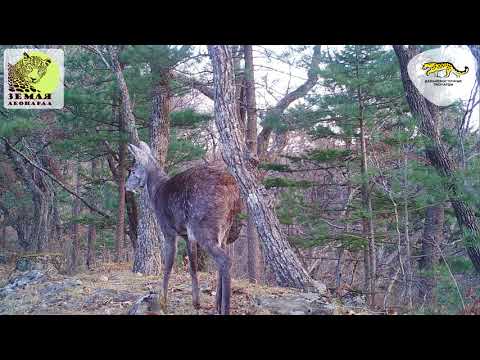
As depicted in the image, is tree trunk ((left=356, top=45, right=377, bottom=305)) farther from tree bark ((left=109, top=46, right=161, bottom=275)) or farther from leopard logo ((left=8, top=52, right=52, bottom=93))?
leopard logo ((left=8, top=52, right=52, bottom=93))

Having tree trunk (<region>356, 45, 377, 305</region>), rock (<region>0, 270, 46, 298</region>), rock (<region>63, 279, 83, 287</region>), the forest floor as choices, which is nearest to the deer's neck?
the forest floor

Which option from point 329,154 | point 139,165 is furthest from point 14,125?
point 329,154

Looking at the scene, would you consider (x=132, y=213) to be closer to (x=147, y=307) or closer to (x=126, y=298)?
(x=126, y=298)

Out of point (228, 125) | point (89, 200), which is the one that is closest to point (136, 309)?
point (228, 125)

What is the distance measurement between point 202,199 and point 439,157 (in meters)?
3.53

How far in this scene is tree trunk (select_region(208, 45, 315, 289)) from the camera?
5551 mm

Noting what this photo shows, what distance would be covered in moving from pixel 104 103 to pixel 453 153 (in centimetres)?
536

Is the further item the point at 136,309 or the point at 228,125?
the point at 228,125

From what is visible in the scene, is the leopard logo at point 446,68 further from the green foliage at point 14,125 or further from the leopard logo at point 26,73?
the green foliage at point 14,125

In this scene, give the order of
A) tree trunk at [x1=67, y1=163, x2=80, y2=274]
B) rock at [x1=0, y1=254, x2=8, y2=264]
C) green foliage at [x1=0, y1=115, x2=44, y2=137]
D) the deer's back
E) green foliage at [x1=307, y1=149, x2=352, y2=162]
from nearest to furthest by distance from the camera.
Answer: the deer's back
green foliage at [x1=0, y1=115, x2=44, y2=137]
green foliage at [x1=307, y1=149, x2=352, y2=162]
rock at [x1=0, y1=254, x2=8, y2=264]
tree trunk at [x1=67, y1=163, x2=80, y2=274]

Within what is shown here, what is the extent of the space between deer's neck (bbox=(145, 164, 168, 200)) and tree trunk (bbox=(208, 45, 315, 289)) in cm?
77

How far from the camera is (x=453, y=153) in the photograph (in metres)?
7.68
